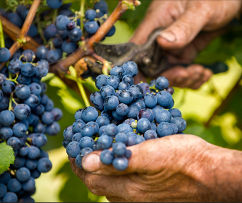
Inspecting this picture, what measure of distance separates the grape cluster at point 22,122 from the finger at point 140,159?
1.45ft

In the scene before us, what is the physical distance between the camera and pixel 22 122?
48.8 inches

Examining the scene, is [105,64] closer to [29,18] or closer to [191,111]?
[29,18]

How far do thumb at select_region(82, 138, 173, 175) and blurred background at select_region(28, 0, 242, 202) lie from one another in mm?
941

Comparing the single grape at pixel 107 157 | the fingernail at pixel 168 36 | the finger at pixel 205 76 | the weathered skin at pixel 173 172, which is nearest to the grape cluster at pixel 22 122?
the weathered skin at pixel 173 172

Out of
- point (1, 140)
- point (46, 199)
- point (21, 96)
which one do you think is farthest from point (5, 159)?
point (46, 199)

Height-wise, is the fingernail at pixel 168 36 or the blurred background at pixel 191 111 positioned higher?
the fingernail at pixel 168 36

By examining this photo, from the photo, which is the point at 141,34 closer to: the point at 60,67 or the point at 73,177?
the point at 60,67

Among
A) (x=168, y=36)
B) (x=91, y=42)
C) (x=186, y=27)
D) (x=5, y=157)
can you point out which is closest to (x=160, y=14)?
(x=186, y=27)

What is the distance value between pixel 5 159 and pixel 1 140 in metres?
0.13

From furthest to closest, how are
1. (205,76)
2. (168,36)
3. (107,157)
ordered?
1. (205,76)
2. (168,36)
3. (107,157)

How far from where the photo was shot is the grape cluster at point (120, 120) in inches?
34.0

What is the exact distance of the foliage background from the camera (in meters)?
1.85

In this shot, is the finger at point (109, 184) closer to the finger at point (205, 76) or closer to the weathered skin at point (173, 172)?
the weathered skin at point (173, 172)

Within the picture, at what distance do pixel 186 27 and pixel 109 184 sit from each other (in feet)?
4.06
